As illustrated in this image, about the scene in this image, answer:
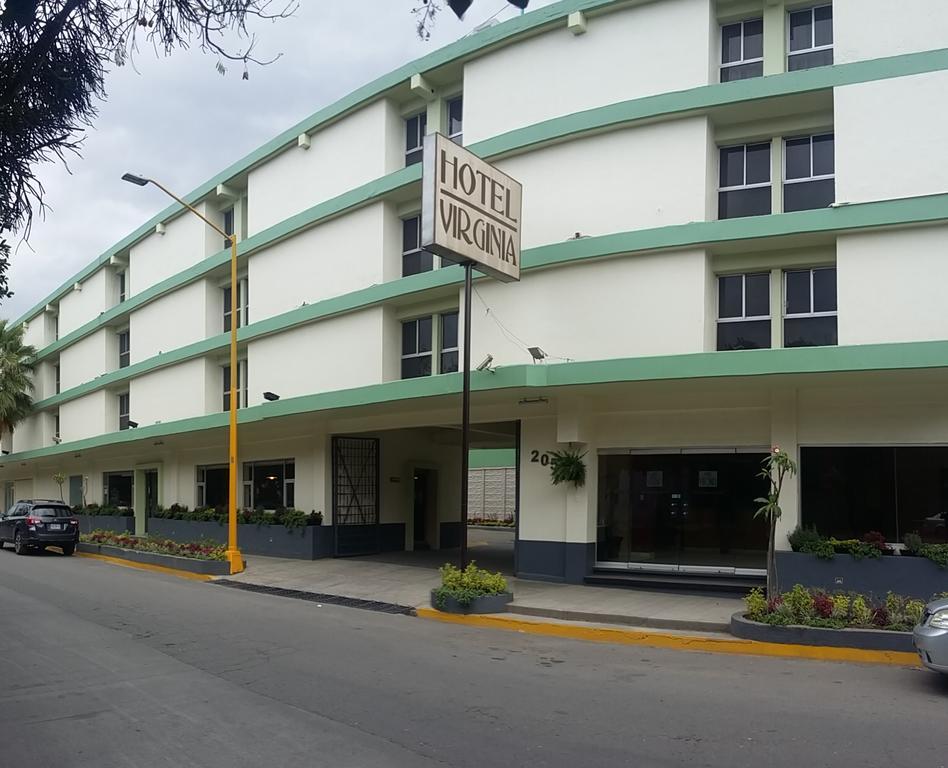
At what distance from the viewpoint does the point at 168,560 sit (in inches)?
872

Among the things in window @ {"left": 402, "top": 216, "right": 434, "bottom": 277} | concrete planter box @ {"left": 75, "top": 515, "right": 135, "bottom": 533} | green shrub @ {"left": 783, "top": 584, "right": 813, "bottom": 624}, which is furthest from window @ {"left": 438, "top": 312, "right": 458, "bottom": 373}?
concrete planter box @ {"left": 75, "top": 515, "right": 135, "bottom": 533}

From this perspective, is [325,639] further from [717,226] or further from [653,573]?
[717,226]

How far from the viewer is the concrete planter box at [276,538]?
2256 centimetres

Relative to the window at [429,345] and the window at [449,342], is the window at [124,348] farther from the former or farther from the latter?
the window at [449,342]

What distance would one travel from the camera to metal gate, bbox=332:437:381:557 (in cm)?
2289

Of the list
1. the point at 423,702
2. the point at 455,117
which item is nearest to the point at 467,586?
the point at 423,702

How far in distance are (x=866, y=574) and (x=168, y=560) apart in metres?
16.6

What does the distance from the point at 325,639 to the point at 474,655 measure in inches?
89.1

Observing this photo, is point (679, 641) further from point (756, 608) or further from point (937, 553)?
point (937, 553)

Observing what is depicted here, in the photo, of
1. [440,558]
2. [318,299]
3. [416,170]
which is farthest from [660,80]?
[440,558]

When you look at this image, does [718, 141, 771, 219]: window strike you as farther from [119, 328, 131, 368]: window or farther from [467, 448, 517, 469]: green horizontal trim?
[119, 328, 131, 368]: window

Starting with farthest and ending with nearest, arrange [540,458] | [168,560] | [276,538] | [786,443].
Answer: [276,538]
[168,560]
[540,458]
[786,443]

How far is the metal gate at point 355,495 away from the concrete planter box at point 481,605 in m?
9.11

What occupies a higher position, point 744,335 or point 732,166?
point 732,166
